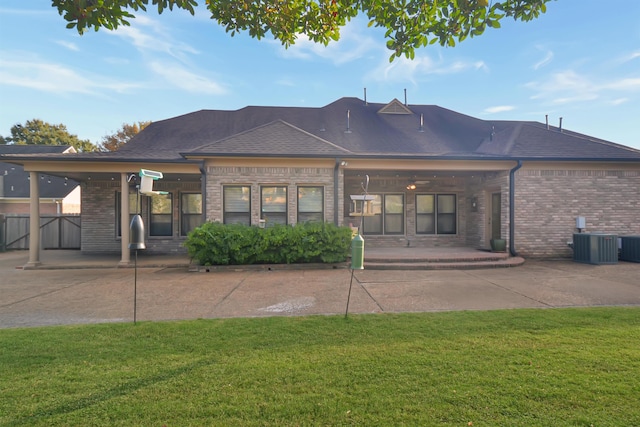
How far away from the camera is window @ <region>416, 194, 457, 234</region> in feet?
42.9

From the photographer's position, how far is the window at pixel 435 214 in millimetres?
13078

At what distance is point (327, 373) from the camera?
9.96 feet

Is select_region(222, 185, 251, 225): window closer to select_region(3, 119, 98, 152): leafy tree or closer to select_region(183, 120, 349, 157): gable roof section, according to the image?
select_region(183, 120, 349, 157): gable roof section

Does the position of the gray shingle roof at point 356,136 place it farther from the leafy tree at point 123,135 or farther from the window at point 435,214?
the leafy tree at point 123,135

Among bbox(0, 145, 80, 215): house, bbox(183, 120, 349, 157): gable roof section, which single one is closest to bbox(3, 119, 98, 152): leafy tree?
bbox(0, 145, 80, 215): house

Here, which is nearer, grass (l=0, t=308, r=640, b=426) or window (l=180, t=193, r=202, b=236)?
grass (l=0, t=308, r=640, b=426)

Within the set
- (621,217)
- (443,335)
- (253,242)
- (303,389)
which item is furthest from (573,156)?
(303,389)

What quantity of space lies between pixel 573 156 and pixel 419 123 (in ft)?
22.5

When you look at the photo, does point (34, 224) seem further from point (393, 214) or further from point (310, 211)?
point (393, 214)

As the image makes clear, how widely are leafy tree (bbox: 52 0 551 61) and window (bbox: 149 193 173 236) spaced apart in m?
9.27

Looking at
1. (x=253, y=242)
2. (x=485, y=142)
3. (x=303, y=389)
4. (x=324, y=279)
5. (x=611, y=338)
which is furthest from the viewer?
(x=485, y=142)

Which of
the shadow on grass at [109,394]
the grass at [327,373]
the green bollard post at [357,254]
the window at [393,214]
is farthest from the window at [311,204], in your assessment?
the shadow on grass at [109,394]

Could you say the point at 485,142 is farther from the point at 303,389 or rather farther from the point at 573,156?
the point at 303,389

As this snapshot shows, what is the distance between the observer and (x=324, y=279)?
7.82 m
